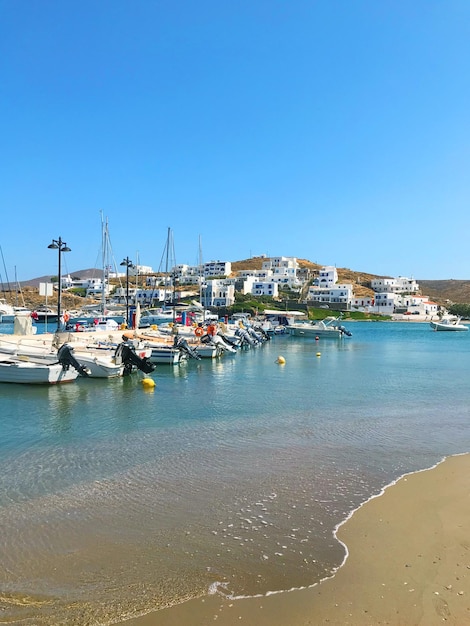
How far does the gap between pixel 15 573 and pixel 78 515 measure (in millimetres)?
2108

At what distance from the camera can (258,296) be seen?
158 meters

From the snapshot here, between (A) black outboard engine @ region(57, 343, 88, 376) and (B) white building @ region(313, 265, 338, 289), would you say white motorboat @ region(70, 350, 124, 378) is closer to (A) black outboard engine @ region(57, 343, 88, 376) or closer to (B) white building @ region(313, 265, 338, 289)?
(A) black outboard engine @ region(57, 343, 88, 376)

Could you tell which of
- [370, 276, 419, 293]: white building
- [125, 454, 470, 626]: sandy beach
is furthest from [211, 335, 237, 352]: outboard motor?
[370, 276, 419, 293]: white building

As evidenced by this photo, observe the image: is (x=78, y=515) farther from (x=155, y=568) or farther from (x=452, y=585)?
(x=452, y=585)

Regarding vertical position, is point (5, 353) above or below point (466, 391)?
above

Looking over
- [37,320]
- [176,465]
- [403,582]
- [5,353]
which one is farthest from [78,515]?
[37,320]

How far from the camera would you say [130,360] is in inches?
1207

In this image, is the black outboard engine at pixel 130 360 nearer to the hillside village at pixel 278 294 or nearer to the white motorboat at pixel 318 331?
the white motorboat at pixel 318 331

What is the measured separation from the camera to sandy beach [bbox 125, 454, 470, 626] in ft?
20.6

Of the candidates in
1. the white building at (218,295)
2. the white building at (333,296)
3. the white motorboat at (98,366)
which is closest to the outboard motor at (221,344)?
the white motorboat at (98,366)

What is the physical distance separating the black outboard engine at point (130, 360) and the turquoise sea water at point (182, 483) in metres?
5.04

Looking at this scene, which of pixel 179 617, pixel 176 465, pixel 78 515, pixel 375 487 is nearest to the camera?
pixel 179 617

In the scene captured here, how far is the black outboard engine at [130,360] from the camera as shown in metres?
30.3

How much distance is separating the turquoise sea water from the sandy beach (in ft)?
1.12
